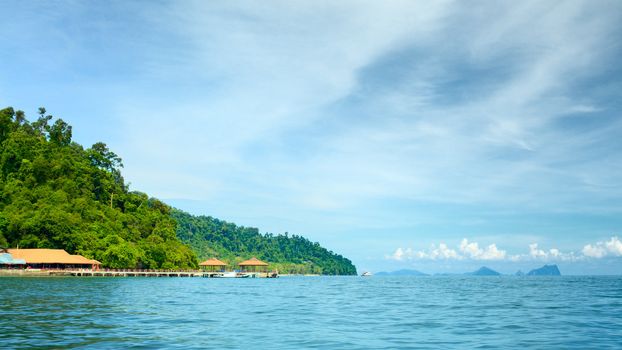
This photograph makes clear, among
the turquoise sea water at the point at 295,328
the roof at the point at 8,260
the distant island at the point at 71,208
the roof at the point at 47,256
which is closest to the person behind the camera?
the turquoise sea water at the point at 295,328

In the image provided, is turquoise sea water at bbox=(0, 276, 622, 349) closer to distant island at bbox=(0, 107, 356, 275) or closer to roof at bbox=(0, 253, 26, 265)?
roof at bbox=(0, 253, 26, 265)

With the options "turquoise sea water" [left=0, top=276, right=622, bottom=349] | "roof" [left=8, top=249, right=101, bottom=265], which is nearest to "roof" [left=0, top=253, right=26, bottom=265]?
"roof" [left=8, top=249, right=101, bottom=265]

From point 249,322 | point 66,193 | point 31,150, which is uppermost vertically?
point 31,150

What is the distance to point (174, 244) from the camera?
475 ft

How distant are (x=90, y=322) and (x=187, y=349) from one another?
8809mm

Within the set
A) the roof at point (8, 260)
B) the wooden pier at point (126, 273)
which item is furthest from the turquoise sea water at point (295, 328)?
the wooden pier at point (126, 273)

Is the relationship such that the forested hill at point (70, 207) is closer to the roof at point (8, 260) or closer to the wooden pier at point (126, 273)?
the wooden pier at point (126, 273)

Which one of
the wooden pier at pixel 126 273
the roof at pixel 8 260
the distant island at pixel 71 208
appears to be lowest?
the wooden pier at pixel 126 273

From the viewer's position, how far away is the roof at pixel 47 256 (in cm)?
9453

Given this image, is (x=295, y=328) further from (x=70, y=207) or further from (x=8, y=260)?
(x=70, y=207)

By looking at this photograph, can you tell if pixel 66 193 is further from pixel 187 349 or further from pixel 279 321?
pixel 187 349

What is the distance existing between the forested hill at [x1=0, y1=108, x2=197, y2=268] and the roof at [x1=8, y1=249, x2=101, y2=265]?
570 centimetres

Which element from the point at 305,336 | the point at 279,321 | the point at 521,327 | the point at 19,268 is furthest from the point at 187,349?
the point at 19,268

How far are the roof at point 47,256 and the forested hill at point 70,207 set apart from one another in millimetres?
5699
